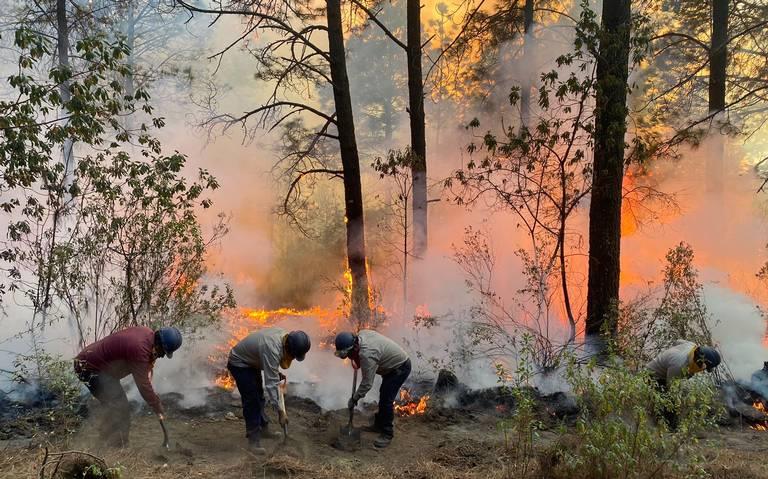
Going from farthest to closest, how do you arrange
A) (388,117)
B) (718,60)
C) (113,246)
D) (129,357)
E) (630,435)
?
(388,117) → (718,60) → (113,246) → (129,357) → (630,435)

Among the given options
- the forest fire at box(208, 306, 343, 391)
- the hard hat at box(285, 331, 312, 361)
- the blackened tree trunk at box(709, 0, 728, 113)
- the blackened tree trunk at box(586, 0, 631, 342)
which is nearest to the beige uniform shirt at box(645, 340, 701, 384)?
the blackened tree trunk at box(586, 0, 631, 342)

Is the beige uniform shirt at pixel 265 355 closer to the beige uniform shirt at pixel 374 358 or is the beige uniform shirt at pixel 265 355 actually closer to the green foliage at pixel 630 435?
the beige uniform shirt at pixel 374 358

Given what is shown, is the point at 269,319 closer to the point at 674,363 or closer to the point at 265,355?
the point at 265,355

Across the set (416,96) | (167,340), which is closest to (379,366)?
(167,340)

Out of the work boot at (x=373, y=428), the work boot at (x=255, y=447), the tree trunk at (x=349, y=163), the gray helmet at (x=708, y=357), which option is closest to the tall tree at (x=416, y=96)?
the tree trunk at (x=349, y=163)

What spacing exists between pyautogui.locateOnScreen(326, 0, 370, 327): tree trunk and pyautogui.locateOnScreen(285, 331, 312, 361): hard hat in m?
4.15

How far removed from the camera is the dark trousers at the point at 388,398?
6.92 meters

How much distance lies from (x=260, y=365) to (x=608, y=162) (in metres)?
6.16

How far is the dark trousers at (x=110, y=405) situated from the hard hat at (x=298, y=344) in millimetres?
1962

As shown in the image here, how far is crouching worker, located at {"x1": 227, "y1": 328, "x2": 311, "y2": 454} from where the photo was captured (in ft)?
20.2

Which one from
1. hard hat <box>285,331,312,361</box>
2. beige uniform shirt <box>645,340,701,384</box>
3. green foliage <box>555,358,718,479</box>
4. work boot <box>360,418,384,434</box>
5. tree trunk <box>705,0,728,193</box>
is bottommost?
work boot <box>360,418,384,434</box>

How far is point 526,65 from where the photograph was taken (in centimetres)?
1594

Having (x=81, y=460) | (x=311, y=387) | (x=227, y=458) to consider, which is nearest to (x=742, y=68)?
(x=311, y=387)

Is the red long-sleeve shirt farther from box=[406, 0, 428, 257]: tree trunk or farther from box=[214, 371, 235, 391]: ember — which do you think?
box=[406, 0, 428, 257]: tree trunk
